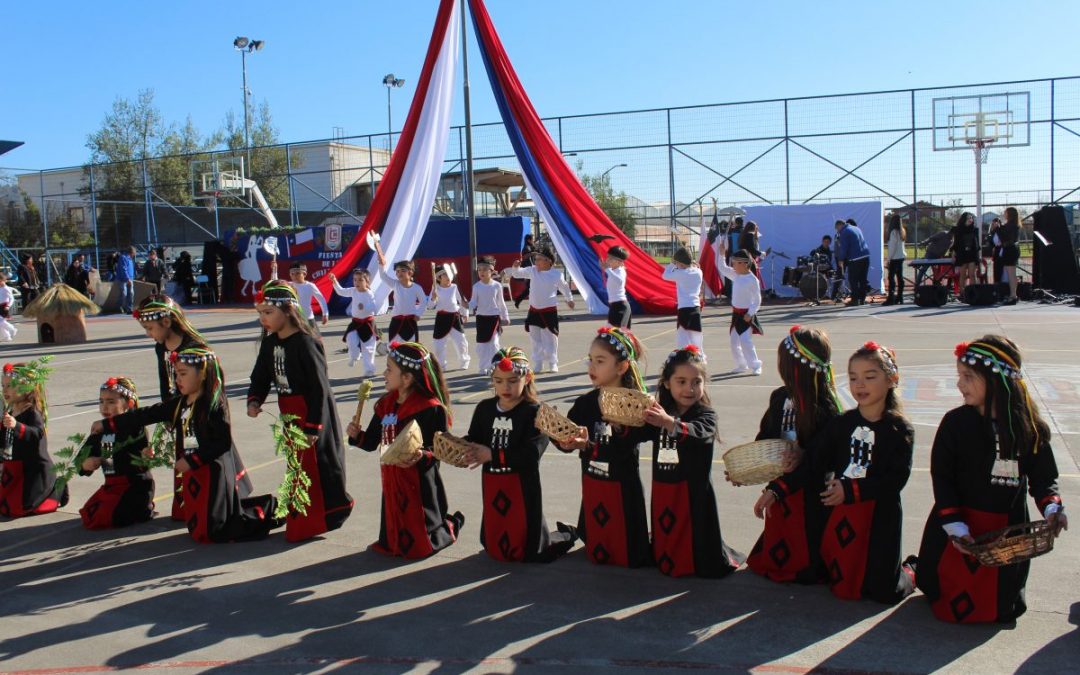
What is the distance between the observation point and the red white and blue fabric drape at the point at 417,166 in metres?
19.1

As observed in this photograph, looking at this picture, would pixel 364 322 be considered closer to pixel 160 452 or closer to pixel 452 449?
pixel 160 452

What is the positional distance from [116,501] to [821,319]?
588 inches

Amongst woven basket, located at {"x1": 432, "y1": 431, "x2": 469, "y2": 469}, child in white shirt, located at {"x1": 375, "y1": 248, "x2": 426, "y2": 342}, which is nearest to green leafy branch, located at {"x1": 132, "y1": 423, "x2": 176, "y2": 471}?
woven basket, located at {"x1": 432, "y1": 431, "x2": 469, "y2": 469}

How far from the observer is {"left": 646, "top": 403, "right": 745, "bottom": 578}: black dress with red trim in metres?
4.71

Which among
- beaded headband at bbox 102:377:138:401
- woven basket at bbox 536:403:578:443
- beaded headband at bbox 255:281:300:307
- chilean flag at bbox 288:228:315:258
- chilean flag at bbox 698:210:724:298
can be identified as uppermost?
chilean flag at bbox 288:228:315:258

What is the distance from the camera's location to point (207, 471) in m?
5.61

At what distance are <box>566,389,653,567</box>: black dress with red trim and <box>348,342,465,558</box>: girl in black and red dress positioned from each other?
0.82 metres

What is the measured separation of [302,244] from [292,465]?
73.6 ft

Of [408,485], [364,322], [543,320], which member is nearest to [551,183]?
[543,320]

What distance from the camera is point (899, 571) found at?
4.33 meters

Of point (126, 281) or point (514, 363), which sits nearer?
point (514, 363)

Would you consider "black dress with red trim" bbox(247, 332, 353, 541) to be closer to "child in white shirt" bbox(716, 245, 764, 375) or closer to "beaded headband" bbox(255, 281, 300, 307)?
"beaded headband" bbox(255, 281, 300, 307)

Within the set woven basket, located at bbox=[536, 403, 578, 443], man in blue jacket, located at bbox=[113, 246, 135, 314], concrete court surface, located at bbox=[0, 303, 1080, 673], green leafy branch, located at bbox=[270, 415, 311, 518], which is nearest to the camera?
concrete court surface, located at bbox=[0, 303, 1080, 673]

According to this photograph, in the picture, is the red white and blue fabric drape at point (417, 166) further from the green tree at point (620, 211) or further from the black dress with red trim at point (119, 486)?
the black dress with red trim at point (119, 486)
